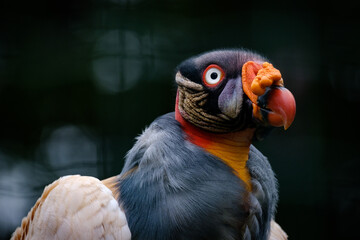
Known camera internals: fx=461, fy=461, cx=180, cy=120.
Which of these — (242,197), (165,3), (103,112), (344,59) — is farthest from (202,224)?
(344,59)

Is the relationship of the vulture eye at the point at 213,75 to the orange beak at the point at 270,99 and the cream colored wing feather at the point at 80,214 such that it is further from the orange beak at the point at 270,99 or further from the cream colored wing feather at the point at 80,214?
the cream colored wing feather at the point at 80,214

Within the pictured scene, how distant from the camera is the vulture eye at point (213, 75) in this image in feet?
5.16

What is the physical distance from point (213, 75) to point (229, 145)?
254 millimetres

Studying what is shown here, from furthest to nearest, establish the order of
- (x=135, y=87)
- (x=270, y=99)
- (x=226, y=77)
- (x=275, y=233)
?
(x=135, y=87)
(x=275, y=233)
(x=226, y=77)
(x=270, y=99)

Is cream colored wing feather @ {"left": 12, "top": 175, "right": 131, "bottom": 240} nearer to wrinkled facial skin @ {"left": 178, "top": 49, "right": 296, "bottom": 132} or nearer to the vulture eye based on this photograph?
wrinkled facial skin @ {"left": 178, "top": 49, "right": 296, "bottom": 132}

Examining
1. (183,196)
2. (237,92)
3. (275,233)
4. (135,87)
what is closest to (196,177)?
(183,196)

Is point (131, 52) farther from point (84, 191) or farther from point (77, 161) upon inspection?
point (84, 191)

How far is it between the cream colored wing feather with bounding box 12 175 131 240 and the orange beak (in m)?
0.58

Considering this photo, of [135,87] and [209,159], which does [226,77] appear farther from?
[135,87]

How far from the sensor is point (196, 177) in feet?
5.07

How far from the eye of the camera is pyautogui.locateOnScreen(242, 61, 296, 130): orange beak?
1449 millimetres

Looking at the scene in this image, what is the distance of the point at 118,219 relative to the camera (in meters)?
1.53

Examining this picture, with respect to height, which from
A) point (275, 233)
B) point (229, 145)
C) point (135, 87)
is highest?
point (229, 145)

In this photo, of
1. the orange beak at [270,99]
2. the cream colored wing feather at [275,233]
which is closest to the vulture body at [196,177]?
the orange beak at [270,99]
